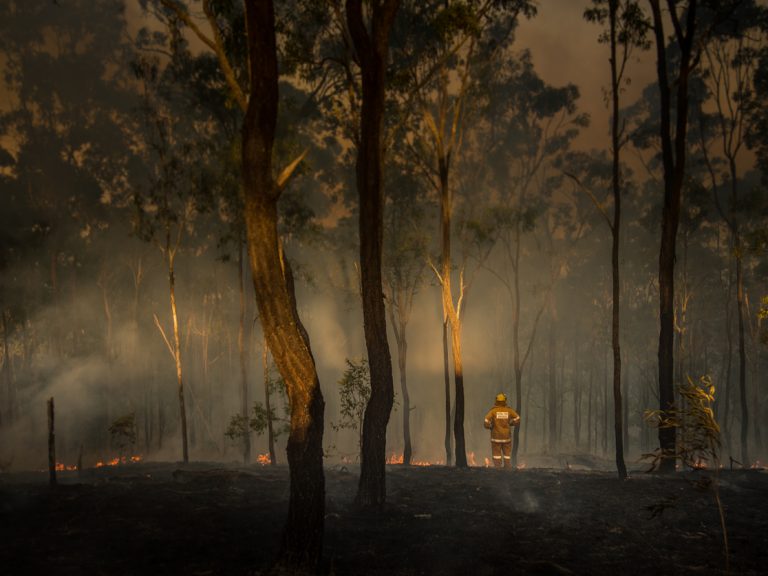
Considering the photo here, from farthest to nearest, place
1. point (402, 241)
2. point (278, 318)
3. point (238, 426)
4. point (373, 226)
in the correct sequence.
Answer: point (402, 241) → point (238, 426) → point (373, 226) → point (278, 318)

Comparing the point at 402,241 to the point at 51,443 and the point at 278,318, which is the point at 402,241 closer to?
the point at 51,443

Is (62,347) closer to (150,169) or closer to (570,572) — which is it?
(150,169)

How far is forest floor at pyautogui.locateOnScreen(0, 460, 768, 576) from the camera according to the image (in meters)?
6.63

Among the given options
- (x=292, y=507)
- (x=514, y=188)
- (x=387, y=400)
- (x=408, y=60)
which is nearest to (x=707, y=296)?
(x=514, y=188)

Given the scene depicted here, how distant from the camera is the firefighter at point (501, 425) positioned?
571 inches

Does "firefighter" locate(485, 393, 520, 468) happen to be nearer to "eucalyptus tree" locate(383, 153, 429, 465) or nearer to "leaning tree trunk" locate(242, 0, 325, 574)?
"eucalyptus tree" locate(383, 153, 429, 465)

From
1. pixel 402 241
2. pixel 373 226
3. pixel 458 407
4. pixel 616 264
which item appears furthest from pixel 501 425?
pixel 402 241

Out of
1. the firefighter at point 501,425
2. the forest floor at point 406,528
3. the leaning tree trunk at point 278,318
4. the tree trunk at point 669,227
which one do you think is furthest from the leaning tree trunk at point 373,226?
the tree trunk at point 669,227

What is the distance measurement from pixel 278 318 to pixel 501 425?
9.96 m

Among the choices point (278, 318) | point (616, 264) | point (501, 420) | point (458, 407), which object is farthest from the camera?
point (458, 407)

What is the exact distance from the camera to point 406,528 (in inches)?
332

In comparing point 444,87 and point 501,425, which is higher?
point 444,87

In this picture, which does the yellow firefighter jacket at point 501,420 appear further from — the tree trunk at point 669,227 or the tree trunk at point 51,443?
the tree trunk at point 51,443

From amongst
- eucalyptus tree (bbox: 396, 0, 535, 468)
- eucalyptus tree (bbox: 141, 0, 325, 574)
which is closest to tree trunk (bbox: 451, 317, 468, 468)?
eucalyptus tree (bbox: 396, 0, 535, 468)
